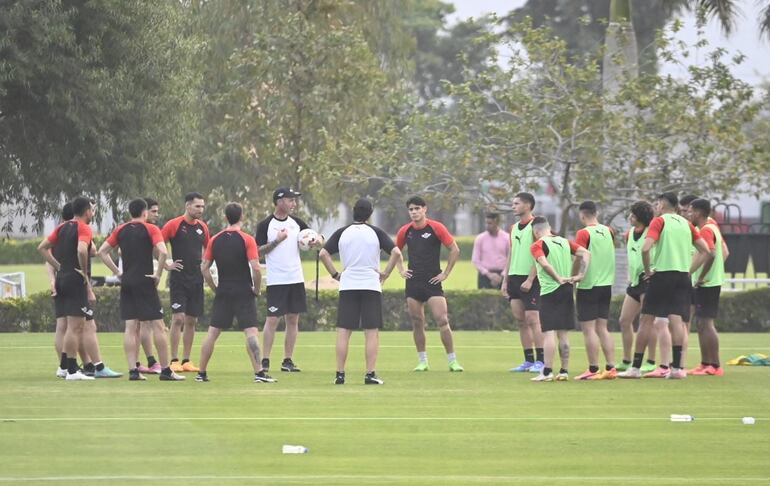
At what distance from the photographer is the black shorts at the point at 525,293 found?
61.9 ft

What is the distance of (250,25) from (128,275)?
25.7m

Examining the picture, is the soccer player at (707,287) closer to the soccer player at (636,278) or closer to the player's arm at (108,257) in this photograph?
the soccer player at (636,278)

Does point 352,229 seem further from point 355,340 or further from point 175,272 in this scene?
point 355,340

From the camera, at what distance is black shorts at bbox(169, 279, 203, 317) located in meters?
18.5

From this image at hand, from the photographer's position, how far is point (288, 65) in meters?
36.5

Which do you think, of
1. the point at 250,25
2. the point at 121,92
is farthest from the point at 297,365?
the point at 250,25

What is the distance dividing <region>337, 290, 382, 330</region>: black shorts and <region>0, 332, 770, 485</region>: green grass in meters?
0.70

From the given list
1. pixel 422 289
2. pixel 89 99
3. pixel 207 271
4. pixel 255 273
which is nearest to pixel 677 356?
pixel 422 289

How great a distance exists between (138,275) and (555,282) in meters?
4.46

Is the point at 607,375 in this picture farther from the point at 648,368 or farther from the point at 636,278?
the point at 636,278

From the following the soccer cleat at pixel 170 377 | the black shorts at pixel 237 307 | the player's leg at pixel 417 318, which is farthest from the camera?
the player's leg at pixel 417 318

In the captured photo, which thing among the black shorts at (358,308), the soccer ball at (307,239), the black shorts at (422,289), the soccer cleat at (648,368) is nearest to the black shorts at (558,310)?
the soccer cleat at (648,368)

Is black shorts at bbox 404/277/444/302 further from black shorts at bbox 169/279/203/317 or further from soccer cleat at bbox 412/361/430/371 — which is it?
black shorts at bbox 169/279/203/317

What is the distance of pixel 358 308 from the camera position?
16922 mm
